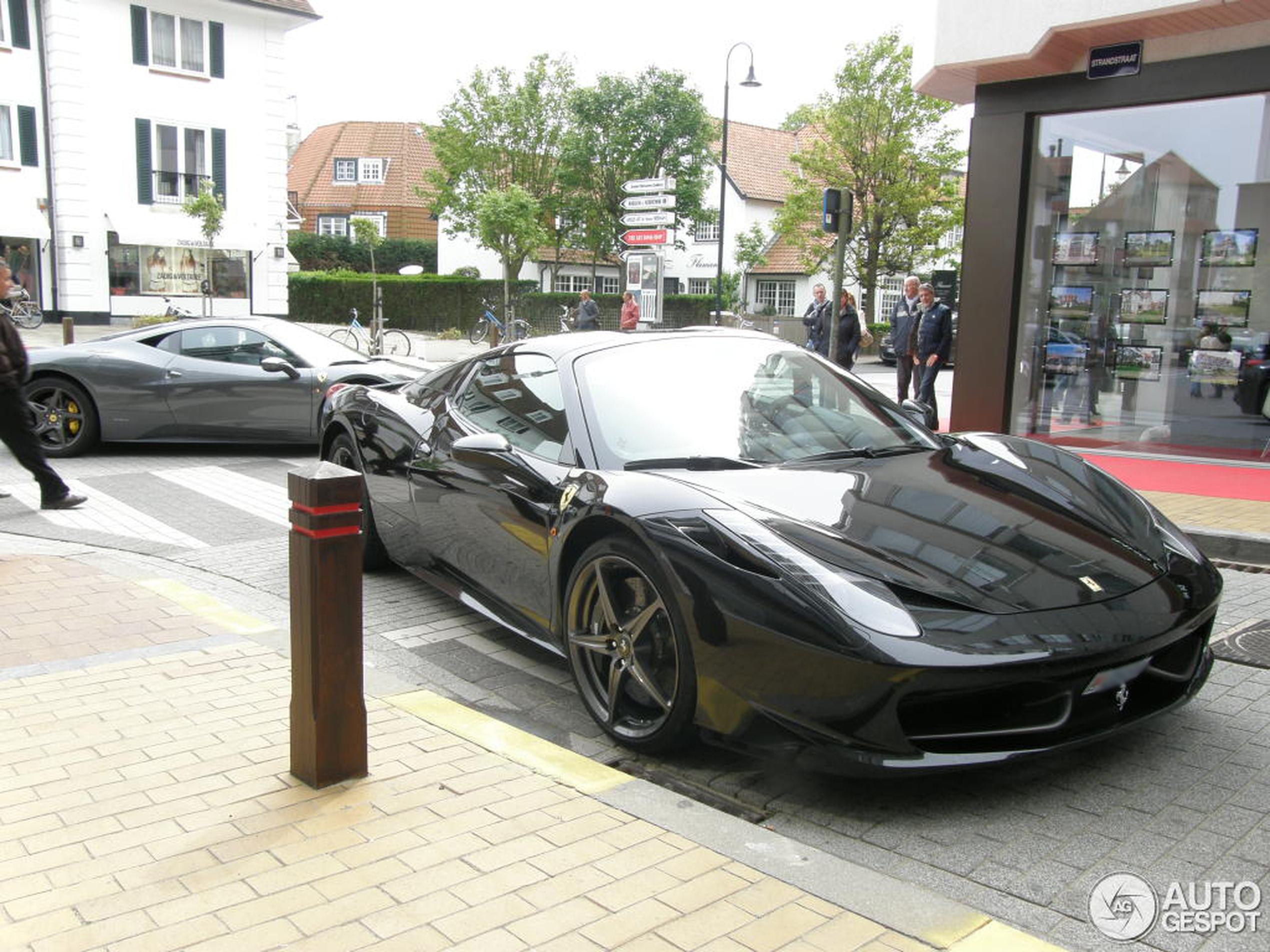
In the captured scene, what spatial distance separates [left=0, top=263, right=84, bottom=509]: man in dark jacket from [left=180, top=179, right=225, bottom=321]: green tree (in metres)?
22.9

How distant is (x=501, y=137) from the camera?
4003 cm

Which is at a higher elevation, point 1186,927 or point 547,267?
point 547,267

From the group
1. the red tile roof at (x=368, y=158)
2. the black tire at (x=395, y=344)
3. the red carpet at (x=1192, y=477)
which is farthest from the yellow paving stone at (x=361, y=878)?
the red tile roof at (x=368, y=158)

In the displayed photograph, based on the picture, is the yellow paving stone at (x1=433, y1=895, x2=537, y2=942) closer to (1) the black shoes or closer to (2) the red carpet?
(1) the black shoes

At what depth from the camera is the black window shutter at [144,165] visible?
29.1 metres

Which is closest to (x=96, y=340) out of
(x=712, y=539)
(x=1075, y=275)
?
(x=712, y=539)

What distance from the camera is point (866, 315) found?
1460 inches

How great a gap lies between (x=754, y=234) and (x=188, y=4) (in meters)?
24.5

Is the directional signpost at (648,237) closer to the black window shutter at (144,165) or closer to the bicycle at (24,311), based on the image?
the bicycle at (24,311)

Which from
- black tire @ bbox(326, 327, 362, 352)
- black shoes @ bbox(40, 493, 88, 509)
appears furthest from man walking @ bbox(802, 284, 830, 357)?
black shoes @ bbox(40, 493, 88, 509)

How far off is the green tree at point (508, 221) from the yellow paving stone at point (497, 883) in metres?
27.9

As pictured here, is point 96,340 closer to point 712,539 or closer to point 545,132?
point 712,539

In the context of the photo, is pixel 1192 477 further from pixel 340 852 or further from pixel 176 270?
pixel 176 270

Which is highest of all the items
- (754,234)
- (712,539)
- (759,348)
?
(754,234)
